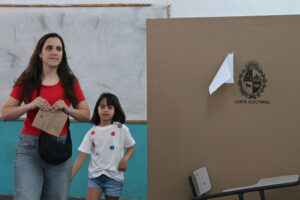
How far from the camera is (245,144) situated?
1.19 m

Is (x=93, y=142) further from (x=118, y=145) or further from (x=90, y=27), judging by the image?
(x=90, y=27)

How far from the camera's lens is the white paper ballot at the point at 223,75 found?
3.81 feet

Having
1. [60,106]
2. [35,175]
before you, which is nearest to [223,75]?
[60,106]

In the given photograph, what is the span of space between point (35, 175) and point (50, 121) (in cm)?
24

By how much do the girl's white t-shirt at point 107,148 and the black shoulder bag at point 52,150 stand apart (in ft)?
1.88

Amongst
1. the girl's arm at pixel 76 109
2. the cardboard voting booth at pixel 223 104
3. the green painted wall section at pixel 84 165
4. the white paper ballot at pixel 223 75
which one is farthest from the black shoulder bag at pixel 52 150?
the green painted wall section at pixel 84 165

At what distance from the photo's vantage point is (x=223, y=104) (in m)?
1.20

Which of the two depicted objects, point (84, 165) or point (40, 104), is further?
point (84, 165)

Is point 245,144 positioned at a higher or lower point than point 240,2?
lower

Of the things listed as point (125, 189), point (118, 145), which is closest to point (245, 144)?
point (118, 145)

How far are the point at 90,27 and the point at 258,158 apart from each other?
213 centimetres

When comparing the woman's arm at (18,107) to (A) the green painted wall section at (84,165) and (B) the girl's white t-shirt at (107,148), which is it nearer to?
(B) the girl's white t-shirt at (107,148)

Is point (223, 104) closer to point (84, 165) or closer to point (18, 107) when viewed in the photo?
point (18, 107)

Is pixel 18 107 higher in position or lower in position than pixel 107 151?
higher
